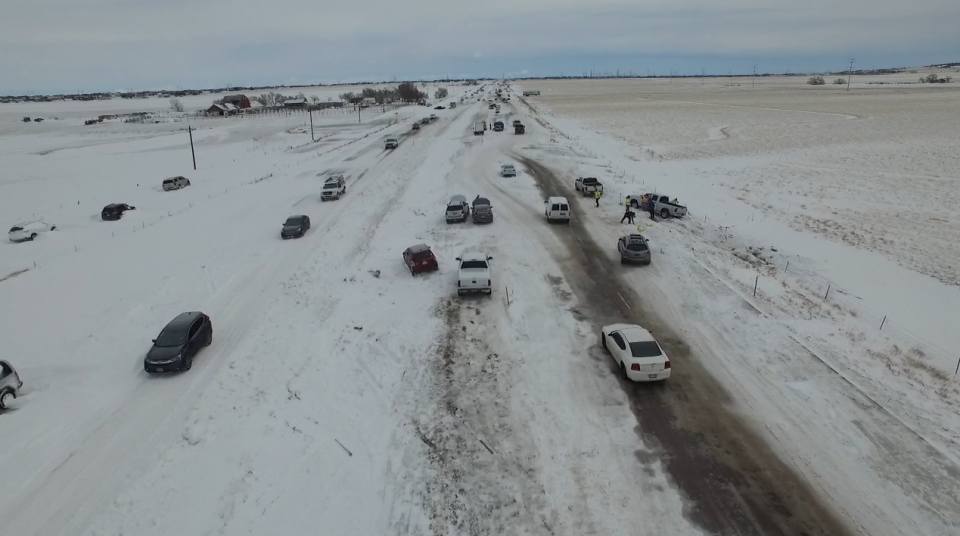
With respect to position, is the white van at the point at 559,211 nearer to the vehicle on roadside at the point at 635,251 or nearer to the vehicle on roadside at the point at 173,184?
the vehicle on roadside at the point at 635,251

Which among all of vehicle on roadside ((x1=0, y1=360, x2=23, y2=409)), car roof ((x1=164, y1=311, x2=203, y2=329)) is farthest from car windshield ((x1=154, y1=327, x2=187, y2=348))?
vehicle on roadside ((x1=0, y1=360, x2=23, y2=409))

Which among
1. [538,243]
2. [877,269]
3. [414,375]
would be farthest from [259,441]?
[877,269]

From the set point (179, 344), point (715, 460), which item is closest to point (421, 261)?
point (179, 344)

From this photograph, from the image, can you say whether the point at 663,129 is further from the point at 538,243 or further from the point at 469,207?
the point at 538,243

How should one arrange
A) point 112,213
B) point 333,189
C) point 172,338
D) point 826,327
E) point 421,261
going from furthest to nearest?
point 333,189 → point 112,213 → point 421,261 → point 826,327 → point 172,338

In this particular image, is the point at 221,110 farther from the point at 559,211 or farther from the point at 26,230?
the point at 559,211

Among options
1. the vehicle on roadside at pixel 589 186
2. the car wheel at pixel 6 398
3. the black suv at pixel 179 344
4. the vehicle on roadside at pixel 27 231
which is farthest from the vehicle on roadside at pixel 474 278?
the vehicle on roadside at pixel 27 231
